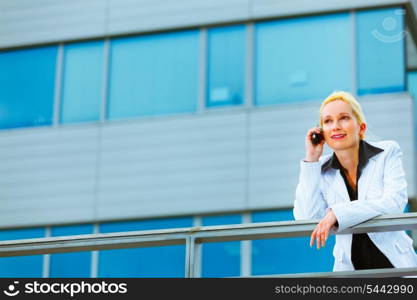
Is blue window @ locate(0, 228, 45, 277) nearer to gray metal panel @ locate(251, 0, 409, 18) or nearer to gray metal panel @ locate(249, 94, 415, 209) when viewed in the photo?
gray metal panel @ locate(249, 94, 415, 209)

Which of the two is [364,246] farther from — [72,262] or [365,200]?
[72,262]

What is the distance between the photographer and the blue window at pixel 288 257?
15.3 m

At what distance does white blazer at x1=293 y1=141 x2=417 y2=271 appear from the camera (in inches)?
238

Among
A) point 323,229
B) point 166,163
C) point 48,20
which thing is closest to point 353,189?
point 323,229

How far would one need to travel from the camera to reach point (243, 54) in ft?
55.3

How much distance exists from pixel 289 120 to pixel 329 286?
1101 cm

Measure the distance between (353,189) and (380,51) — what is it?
9922mm

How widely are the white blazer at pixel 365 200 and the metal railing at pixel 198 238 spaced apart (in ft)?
0.35

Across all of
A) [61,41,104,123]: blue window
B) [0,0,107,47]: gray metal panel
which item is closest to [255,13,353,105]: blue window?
[61,41,104,123]: blue window

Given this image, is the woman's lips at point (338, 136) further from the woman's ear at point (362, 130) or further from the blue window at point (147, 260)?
the blue window at point (147, 260)

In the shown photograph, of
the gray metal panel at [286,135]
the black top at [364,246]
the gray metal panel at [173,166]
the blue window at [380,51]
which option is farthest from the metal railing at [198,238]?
the blue window at [380,51]

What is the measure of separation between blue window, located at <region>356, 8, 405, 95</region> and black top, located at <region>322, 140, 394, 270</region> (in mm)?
9655

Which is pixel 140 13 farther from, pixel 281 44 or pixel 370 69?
pixel 370 69

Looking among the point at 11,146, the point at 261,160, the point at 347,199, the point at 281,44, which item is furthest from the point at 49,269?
the point at 347,199
